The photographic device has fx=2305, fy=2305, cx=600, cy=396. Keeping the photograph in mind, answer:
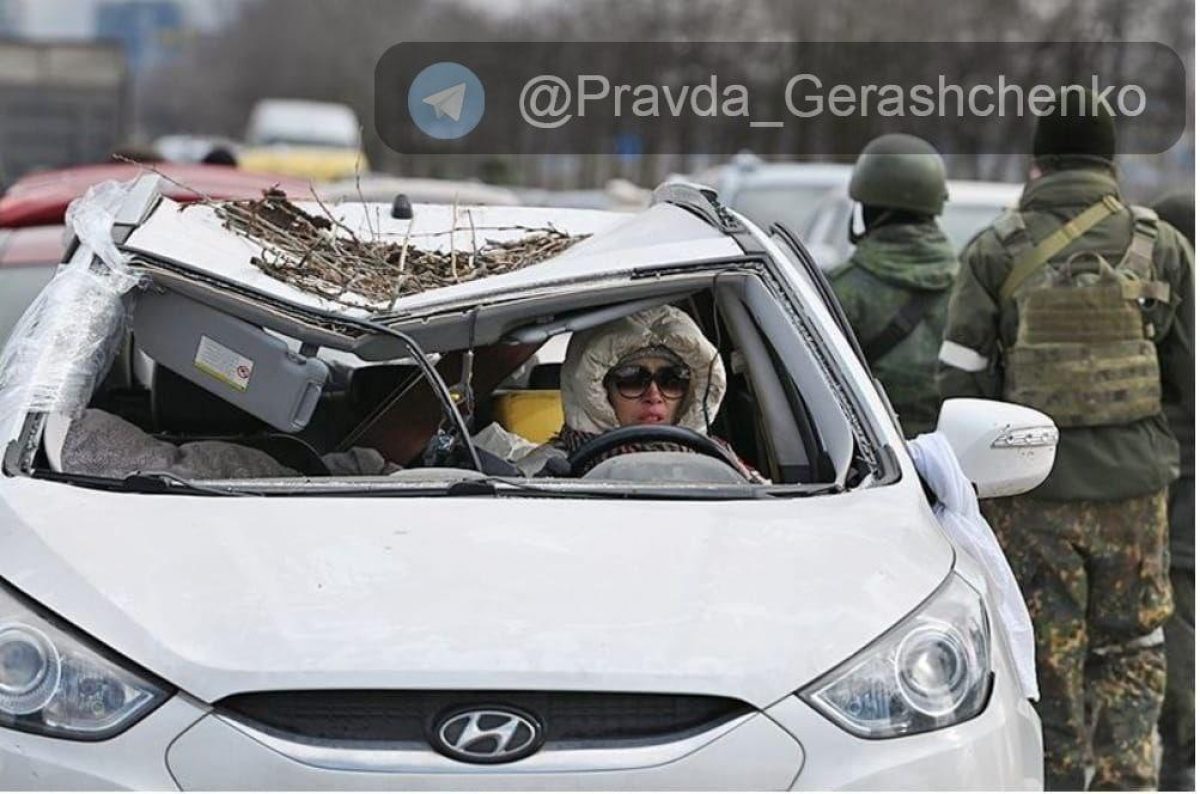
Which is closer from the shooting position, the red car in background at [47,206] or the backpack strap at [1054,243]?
the backpack strap at [1054,243]

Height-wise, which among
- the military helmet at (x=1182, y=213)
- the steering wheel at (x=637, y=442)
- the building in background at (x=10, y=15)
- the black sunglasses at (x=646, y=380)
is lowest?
the steering wheel at (x=637, y=442)

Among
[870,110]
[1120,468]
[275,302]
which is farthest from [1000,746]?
[870,110]

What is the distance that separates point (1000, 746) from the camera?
13.0ft

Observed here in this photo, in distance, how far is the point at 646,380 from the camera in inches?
206

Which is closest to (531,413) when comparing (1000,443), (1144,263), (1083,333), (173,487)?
(1000,443)

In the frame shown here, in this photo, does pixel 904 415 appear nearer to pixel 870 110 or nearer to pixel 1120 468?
pixel 1120 468

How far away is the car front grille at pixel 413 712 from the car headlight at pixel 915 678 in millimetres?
208

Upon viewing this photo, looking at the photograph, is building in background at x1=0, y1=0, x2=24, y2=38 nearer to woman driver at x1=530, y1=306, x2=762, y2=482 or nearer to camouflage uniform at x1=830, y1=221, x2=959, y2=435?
camouflage uniform at x1=830, y1=221, x2=959, y2=435

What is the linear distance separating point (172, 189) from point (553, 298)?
3418 mm

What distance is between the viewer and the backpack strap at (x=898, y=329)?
24.8 ft

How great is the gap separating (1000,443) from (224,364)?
5.40 ft

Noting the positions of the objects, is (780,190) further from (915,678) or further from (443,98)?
(915,678)

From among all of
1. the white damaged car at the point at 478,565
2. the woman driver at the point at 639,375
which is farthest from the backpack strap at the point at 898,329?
the woman driver at the point at 639,375

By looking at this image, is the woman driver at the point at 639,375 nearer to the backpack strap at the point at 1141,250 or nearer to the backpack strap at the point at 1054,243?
the backpack strap at the point at 1054,243
